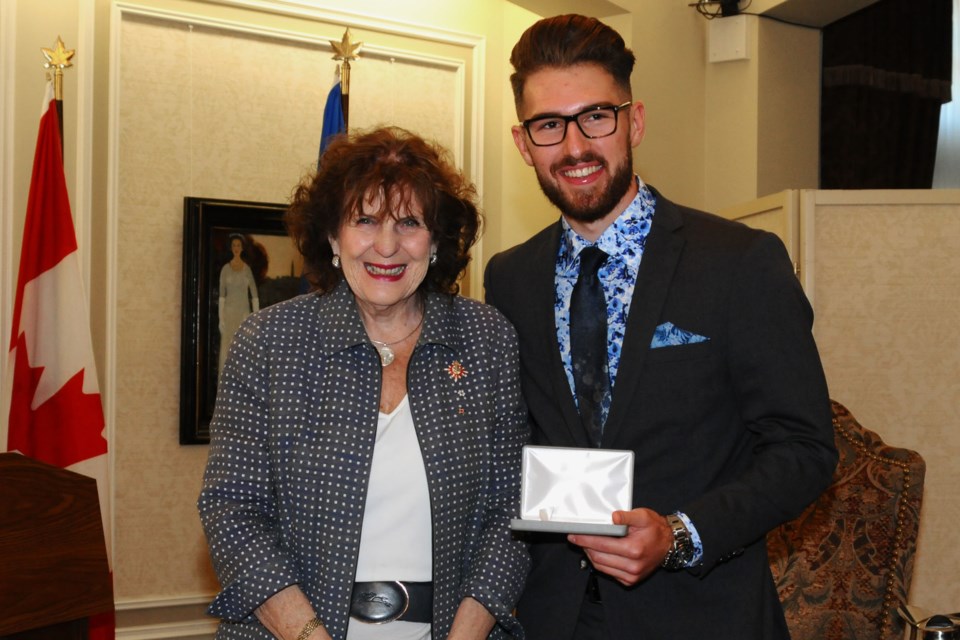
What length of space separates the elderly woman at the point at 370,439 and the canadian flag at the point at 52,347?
2272 mm

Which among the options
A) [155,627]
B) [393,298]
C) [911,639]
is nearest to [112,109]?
[155,627]

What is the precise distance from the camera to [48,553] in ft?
7.18

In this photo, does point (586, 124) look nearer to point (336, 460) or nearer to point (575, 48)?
point (575, 48)

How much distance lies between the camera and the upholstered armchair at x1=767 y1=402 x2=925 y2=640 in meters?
2.86

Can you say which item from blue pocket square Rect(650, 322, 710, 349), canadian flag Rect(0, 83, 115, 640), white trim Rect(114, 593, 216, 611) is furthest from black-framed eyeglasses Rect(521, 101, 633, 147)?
white trim Rect(114, 593, 216, 611)

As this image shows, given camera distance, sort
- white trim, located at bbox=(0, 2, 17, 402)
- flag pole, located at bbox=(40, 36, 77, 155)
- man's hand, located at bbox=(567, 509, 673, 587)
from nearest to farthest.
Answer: man's hand, located at bbox=(567, 509, 673, 587)
flag pole, located at bbox=(40, 36, 77, 155)
white trim, located at bbox=(0, 2, 17, 402)

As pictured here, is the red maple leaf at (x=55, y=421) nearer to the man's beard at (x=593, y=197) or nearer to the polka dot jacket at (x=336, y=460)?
the polka dot jacket at (x=336, y=460)

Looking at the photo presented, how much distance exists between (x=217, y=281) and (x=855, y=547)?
332 centimetres

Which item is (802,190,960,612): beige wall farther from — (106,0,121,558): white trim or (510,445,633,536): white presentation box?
(106,0,121,558): white trim

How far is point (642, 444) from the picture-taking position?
205 cm

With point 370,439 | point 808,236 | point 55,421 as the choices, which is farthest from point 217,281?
point 370,439

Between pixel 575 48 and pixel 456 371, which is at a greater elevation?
pixel 575 48

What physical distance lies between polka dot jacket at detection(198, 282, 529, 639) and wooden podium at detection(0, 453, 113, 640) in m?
0.28

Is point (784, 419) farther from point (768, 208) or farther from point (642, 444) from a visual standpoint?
point (768, 208)
